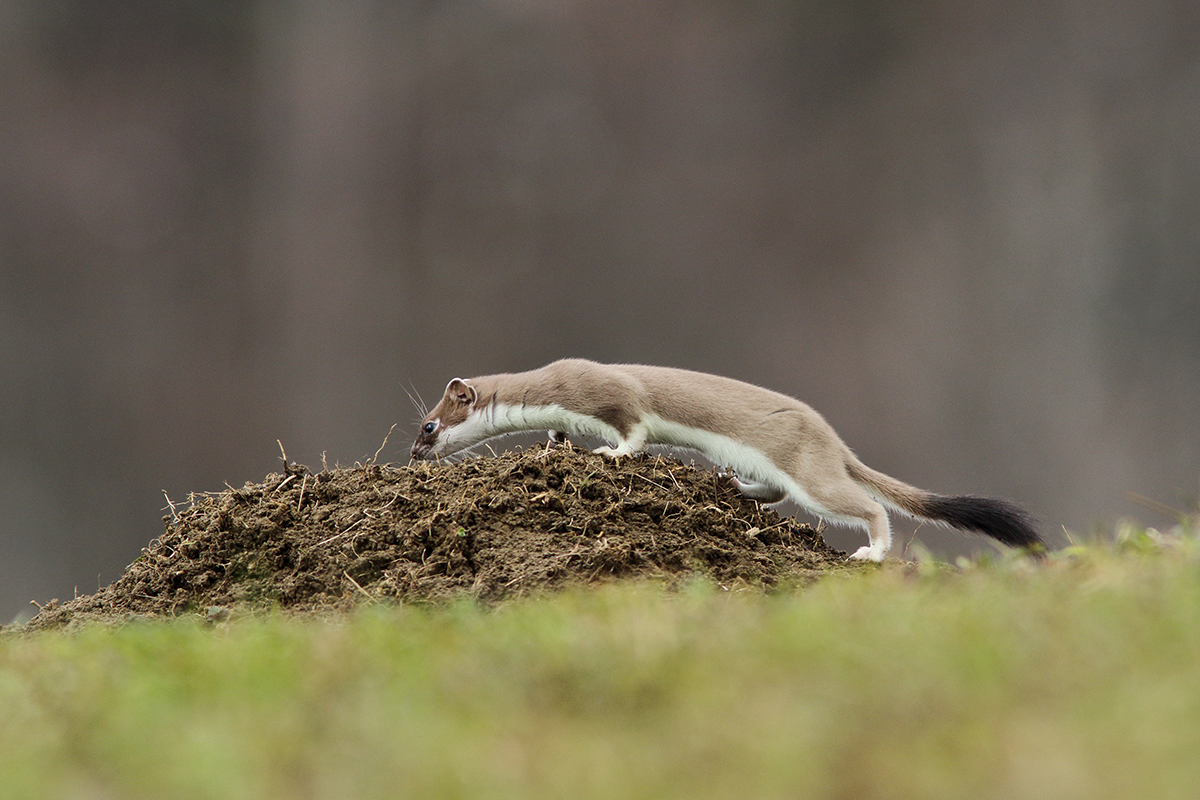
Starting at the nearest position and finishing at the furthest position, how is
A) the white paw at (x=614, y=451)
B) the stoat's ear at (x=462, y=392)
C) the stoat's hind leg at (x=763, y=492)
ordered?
the white paw at (x=614, y=451), the stoat's hind leg at (x=763, y=492), the stoat's ear at (x=462, y=392)

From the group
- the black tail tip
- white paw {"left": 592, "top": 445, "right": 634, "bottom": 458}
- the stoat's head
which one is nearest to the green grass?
white paw {"left": 592, "top": 445, "right": 634, "bottom": 458}

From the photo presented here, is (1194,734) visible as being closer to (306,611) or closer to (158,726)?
(158,726)

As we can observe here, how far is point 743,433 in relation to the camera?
4.95 meters

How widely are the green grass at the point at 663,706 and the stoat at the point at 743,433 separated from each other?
2182mm

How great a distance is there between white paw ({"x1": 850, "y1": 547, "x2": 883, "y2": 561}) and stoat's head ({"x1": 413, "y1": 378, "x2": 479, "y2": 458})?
6.75ft

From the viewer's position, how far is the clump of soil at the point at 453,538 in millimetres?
Result: 3721

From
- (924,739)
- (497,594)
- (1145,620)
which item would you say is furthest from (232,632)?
(1145,620)

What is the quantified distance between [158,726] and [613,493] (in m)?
2.49

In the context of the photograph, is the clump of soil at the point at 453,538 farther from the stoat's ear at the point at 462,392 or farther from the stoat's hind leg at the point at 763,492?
the stoat's ear at the point at 462,392

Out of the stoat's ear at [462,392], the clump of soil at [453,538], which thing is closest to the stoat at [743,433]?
the stoat's ear at [462,392]

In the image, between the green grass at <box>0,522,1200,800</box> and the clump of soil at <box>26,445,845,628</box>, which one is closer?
the green grass at <box>0,522,1200,800</box>

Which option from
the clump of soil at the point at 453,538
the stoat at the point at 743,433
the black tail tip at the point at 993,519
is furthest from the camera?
the stoat at the point at 743,433

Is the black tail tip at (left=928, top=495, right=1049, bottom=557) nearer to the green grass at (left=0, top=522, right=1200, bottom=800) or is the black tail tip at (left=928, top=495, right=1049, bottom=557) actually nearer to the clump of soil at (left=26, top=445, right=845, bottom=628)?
the clump of soil at (left=26, top=445, right=845, bottom=628)

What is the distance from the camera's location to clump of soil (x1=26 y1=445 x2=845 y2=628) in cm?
372
